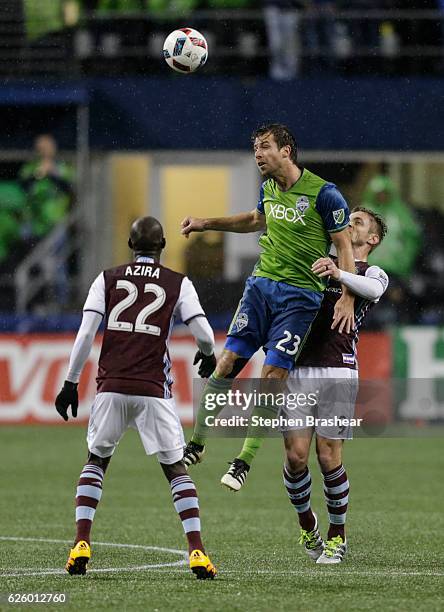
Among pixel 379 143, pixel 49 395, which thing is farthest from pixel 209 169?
pixel 49 395

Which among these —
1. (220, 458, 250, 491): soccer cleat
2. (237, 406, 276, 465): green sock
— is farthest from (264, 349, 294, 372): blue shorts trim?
(220, 458, 250, 491): soccer cleat

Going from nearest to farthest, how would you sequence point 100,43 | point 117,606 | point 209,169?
point 117,606 → point 100,43 → point 209,169

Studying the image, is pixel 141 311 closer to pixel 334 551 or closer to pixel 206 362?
pixel 206 362

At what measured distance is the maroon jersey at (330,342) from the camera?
9125 millimetres

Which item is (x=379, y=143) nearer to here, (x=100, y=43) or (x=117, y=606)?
(x=100, y=43)

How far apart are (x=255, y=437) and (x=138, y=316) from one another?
1.47 metres

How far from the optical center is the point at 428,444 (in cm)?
1786

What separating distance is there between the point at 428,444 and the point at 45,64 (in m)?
7.29

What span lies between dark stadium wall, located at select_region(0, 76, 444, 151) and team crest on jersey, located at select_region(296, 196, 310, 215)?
36.1 feet

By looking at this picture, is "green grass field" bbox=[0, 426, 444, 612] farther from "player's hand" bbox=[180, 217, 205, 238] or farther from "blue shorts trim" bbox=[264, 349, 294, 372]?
"player's hand" bbox=[180, 217, 205, 238]

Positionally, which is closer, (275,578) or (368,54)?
(275,578)

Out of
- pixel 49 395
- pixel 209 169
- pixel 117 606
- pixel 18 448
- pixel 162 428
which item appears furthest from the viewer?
pixel 209 169

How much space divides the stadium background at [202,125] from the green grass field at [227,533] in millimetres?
1762

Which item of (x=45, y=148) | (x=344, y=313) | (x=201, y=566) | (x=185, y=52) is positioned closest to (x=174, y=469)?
(x=201, y=566)
